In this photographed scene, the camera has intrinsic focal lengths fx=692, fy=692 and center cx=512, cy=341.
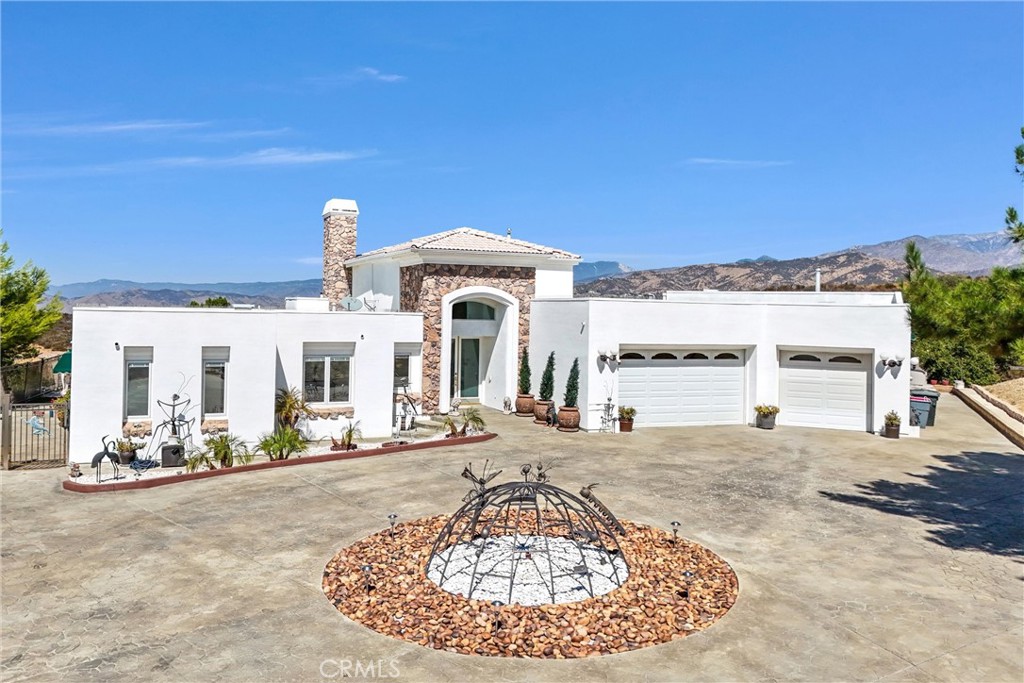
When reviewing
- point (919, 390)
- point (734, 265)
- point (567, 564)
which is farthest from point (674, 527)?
point (734, 265)

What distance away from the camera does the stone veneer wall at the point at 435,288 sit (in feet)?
74.5

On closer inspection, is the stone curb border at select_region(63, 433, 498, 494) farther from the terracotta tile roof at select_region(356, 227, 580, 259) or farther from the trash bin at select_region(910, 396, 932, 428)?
the trash bin at select_region(910, 396, 932, 428)

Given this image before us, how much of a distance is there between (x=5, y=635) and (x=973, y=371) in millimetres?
35184

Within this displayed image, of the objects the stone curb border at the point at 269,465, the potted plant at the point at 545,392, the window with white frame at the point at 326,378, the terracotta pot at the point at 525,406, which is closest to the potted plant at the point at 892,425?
the potted plant at the point at 545,392

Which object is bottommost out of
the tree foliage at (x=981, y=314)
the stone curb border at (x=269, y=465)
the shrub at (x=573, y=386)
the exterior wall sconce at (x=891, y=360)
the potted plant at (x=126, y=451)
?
the stone curb border at (x=269, y=465)

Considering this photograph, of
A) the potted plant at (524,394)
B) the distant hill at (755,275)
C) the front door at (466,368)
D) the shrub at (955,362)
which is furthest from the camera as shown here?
the distant hill at (755,275)

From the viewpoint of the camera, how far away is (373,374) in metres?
18.9

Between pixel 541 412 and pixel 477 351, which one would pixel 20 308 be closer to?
pixel 477 351

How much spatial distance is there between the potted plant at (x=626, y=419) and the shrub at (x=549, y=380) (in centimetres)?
262

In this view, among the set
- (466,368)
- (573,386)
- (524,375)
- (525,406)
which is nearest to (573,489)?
(573,386)

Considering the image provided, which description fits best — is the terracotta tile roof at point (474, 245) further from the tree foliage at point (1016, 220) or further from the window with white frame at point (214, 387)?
the tree foliage at point (1016, 220)

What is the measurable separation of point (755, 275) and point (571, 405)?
3633 inches

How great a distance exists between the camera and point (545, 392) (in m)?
22.5

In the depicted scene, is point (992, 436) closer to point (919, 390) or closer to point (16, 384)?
point (919, 390)
